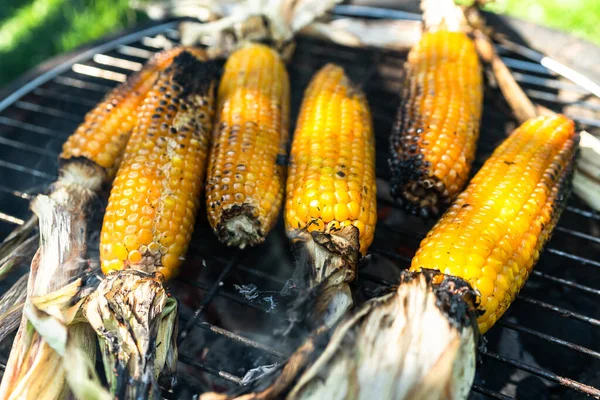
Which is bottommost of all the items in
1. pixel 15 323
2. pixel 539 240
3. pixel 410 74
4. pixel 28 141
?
pixel 15 323

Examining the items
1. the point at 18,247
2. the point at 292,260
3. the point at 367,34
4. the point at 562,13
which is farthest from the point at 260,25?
the point at 562,13

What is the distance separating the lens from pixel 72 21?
14.9ft

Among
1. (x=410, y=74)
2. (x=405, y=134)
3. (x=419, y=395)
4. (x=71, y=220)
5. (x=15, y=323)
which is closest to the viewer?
(x=419, y=395)

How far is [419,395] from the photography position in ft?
4.68

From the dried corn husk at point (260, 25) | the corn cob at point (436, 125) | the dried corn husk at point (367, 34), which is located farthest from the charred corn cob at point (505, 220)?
the dried corn husk at point (260, 25)

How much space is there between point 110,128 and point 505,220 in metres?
1.79

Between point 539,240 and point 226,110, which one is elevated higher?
point 226,110

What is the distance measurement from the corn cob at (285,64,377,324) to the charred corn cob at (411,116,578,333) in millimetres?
256

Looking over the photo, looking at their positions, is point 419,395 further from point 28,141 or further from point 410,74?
point 28,141

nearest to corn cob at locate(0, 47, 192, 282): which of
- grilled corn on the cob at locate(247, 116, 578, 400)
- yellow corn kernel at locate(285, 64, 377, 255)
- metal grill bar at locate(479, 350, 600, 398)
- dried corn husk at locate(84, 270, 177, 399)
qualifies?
dried corn husk at locate(84, 270, 177, 399)

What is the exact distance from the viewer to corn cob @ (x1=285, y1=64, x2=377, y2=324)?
1781mm

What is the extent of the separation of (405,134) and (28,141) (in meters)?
2.11

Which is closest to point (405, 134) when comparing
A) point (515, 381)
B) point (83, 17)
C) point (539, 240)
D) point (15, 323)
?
point (539, 240)

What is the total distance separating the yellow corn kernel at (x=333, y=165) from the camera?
75.2 inches
